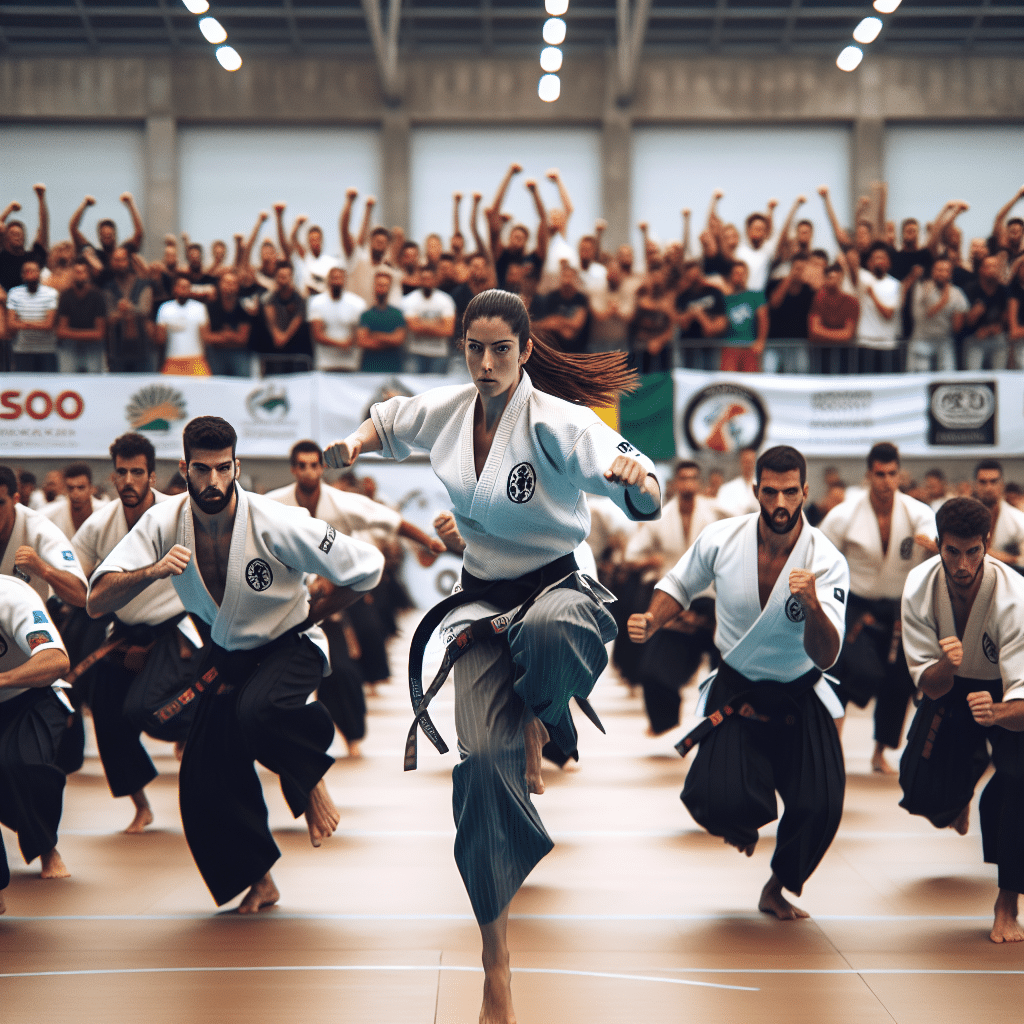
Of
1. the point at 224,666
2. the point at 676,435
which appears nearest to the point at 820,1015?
the point at 224,666

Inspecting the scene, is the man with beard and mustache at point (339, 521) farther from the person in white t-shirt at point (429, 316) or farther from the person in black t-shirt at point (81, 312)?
the person in black t-shirt at point (81, 312)

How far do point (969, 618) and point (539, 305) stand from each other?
28.2 feet

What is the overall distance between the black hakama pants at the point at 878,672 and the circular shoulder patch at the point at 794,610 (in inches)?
96.7

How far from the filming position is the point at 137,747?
216 inches

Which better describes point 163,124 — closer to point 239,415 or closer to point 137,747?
point 239,415

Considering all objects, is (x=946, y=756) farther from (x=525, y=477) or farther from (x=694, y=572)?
(x=525, y=477)

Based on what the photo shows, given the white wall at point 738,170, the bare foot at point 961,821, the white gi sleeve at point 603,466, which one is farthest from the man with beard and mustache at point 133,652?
the white wall at point 738,170

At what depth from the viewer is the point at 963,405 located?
13219 mm

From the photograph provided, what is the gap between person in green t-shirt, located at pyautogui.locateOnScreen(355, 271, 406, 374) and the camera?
1295 centimetres

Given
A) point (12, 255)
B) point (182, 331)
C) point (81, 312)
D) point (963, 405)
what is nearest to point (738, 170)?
point (963, 405)

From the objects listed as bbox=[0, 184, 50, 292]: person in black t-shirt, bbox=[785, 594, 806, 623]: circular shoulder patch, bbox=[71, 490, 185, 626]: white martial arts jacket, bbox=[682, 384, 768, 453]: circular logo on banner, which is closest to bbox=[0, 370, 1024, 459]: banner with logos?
bbox=[682, 384, 768, 453]: circular logo on banner

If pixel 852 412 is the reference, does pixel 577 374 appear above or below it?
below

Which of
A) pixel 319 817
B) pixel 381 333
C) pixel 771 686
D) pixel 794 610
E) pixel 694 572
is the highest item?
pixel 381 333

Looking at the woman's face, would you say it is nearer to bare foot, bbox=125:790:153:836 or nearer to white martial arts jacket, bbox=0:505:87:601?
white martial arts jacket, bbox=0:505:87:601
